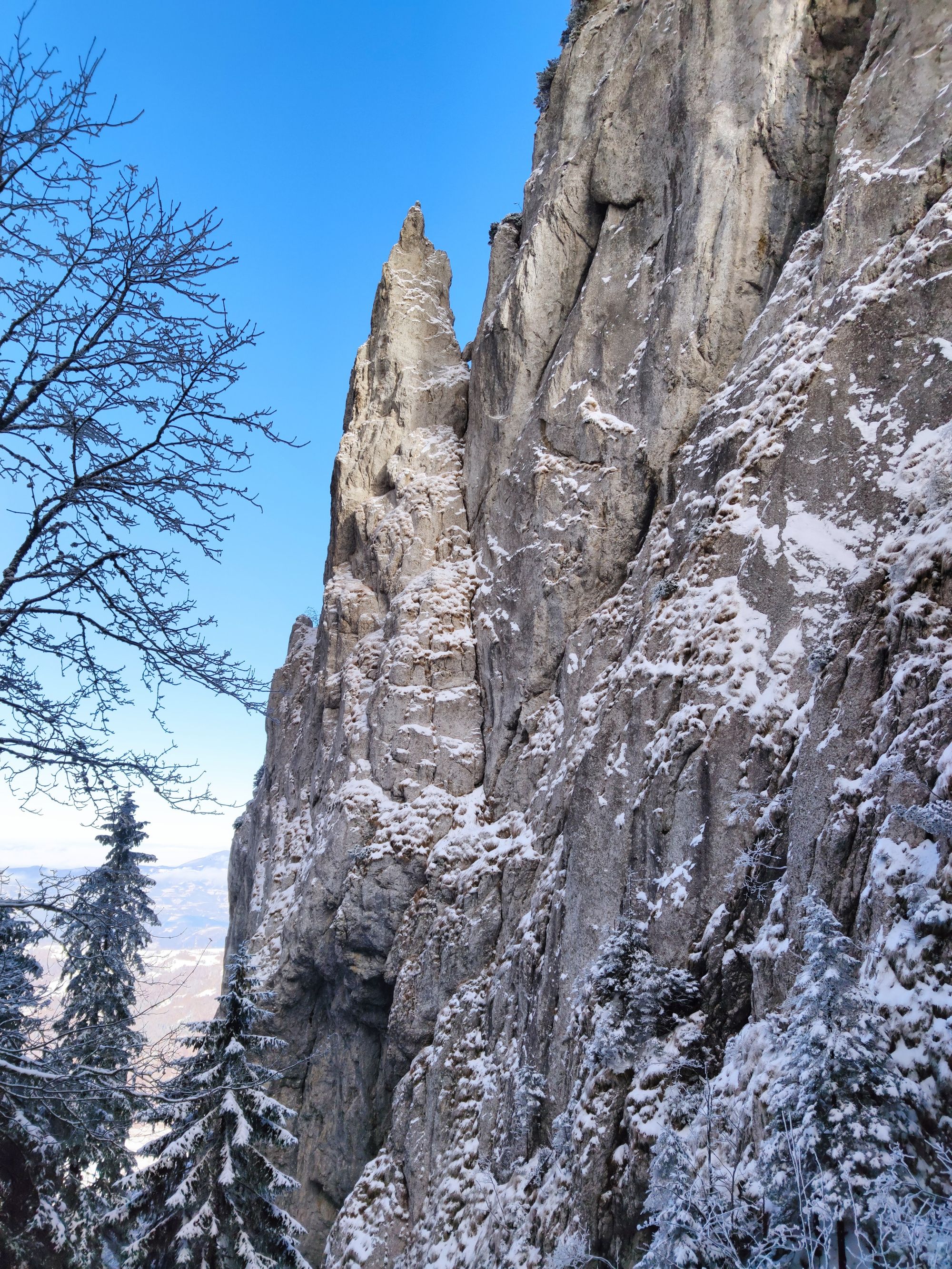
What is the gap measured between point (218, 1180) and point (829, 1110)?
854cm

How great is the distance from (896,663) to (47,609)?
Result: 7.98 metres

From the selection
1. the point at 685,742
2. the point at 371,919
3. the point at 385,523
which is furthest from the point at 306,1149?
the point at 385,523

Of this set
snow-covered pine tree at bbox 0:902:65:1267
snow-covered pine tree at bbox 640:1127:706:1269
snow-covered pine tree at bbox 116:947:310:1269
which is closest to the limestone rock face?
snow-covered pine tree at bbox 116:947:310:1269

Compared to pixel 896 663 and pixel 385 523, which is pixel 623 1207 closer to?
pixel 896 663

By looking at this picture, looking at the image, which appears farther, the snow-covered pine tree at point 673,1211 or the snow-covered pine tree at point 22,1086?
the snow-covered pine tree at point 673,1211

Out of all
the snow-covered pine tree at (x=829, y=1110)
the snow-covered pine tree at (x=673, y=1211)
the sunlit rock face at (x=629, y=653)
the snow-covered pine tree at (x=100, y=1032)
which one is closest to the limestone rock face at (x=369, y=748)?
the sunlit rock face at (x=629, y=653)

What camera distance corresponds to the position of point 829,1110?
596 cm

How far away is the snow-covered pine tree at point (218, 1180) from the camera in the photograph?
34.8ft

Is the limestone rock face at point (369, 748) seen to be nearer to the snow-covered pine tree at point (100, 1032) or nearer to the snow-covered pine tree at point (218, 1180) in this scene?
the snow-covered pine tree at point (218, 1180)

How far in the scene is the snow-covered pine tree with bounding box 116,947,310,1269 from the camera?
34.8ft

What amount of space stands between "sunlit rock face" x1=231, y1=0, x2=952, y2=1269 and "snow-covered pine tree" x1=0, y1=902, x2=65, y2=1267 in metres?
5.44

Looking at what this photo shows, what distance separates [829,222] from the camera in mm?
13555

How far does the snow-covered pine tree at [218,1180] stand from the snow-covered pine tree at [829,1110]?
6.85 metres

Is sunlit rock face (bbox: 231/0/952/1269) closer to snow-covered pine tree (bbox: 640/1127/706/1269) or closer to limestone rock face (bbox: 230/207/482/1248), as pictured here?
limestone rock face (bbox: 230/207/482/1248)
